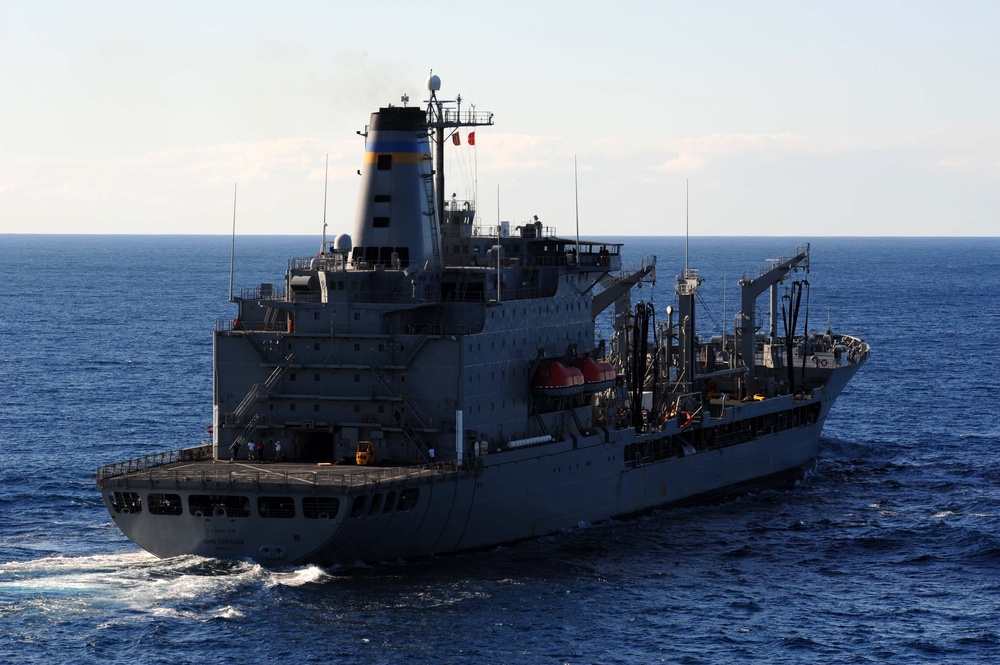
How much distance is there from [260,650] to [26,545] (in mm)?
12514

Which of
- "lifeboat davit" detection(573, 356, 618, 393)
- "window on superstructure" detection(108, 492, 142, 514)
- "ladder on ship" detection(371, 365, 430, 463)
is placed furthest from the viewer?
"lifeboat davit" detection(573, 356, 618, 393)

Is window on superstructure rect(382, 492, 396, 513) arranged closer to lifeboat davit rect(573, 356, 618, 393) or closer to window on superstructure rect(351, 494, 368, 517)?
window on superstructure rect(351, 494, 368, 517)

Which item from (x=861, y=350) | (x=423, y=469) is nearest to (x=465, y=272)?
(x=423, y=469)

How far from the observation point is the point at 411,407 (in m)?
46.7

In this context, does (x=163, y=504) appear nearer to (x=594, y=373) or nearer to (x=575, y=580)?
(x=575, y=580)

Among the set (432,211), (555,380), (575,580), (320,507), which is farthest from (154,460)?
(575,580)

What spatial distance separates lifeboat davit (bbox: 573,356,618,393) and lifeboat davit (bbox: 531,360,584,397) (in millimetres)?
909

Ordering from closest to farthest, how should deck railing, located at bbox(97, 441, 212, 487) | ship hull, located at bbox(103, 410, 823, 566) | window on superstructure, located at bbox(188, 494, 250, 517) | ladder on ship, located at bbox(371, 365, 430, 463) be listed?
ship hull, located at bbox(103, 410, 823, 566), window on superstructure, located at bbox(188, 494, 250, 517), deck railing, located at bbox(97, 441, 212, 487), ladder on ship, located at bbox(371, 365, 430, 463)

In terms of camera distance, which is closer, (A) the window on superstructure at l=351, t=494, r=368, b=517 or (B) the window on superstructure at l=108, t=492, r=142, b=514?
(A) the window on superstructure at l=351, t=494, r=368, b=517

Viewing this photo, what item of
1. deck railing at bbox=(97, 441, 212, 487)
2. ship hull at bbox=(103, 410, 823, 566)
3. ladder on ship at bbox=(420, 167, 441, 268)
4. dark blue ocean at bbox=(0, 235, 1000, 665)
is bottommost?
dark blue ocean at bbox=(0, 235, 1000, 665)

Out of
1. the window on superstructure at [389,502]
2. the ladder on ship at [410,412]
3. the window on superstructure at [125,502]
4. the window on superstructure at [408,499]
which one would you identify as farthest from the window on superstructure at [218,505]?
the ladder on ship at [410,412]

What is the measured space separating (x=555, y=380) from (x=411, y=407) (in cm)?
Result: 579

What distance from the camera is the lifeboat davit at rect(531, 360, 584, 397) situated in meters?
49.9

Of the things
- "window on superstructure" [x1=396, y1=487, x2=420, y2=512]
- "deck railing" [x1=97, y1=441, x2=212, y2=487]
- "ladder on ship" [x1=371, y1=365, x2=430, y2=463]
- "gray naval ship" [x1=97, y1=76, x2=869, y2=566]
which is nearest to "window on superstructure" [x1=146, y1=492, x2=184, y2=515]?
"gray naval ship" [x1=97, y1=76, x2=869, y2=566]
